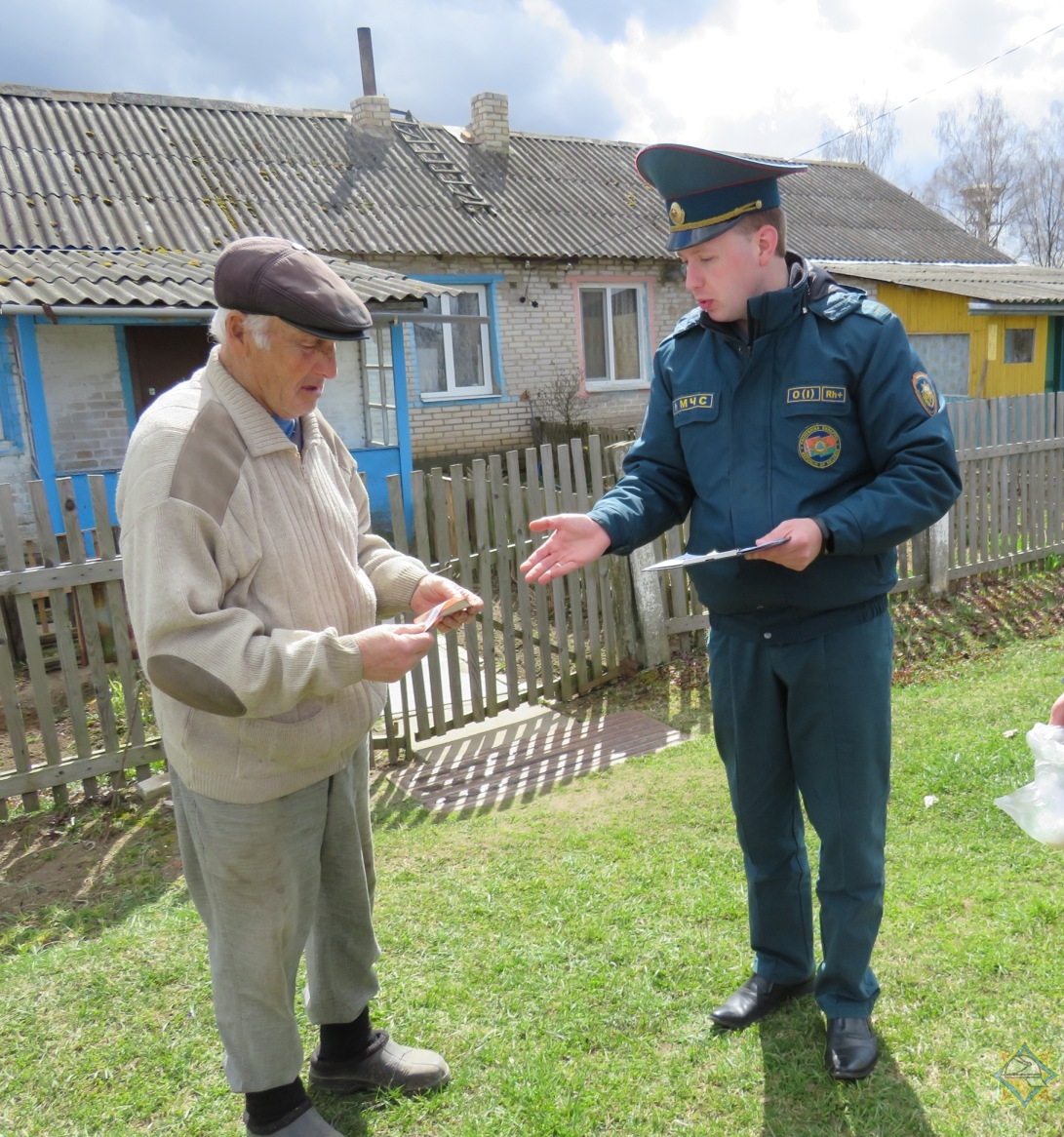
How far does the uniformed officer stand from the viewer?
7.22ft

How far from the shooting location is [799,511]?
2.24 m

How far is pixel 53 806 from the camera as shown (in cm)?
426

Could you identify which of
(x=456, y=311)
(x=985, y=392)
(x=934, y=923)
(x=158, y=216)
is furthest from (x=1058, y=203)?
(x=934, y=923)

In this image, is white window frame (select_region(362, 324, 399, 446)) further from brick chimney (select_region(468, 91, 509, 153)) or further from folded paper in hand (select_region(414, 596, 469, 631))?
folded paper in hand (select_region(414, 596, 469, 631))

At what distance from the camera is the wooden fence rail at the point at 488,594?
4.21 meters

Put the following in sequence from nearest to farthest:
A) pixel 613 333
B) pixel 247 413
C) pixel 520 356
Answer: pixel 247 413 < pixel 520 356 < pixel 613 333

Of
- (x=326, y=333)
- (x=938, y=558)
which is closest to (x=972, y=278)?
(x=938, y=558)

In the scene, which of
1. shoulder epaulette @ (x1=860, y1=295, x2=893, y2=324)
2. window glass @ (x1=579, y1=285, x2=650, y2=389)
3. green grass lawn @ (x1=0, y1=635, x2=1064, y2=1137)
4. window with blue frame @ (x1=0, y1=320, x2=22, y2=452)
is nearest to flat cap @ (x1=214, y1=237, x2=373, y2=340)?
shoulder epaulette @ (x1=860, y1=295, x2=893, y2=324)

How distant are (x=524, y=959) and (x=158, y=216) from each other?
11.8m

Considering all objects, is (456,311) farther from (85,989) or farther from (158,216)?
(85,989)

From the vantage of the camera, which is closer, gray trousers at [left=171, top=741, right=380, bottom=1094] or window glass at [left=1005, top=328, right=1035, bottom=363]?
gray trousers at [left=171, top=741, right=380, bottom=1094]

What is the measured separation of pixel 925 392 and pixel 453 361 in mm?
12835

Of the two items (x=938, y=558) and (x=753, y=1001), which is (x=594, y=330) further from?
(x=753, y=1001)

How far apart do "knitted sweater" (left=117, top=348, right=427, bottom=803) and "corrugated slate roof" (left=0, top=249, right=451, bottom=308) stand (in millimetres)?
7019
